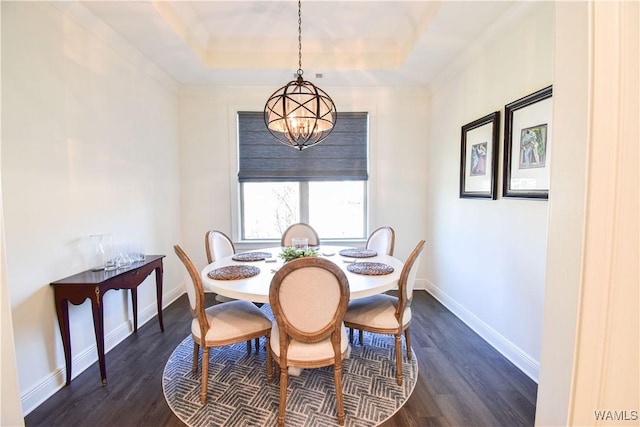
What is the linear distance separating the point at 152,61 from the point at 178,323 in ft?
9.18

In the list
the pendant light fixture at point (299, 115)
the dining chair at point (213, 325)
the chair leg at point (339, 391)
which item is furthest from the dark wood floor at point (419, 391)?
the pendant light fixture at point (299, 115)

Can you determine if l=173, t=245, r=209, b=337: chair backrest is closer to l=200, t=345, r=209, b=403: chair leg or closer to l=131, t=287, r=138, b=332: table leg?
l=200, t=345, r=209, b=403: chair leg

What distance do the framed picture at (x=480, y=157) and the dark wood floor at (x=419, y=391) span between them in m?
1.42

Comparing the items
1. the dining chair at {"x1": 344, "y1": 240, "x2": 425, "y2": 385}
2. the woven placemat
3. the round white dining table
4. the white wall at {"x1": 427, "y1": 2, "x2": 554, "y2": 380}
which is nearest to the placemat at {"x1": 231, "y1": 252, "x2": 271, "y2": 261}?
Result: the round white dining table

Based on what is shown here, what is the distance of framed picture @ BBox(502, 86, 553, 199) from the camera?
1.95m

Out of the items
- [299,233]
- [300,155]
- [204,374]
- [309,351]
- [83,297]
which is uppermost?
[300,155]

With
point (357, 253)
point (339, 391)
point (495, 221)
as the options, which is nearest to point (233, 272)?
point (339, 391)

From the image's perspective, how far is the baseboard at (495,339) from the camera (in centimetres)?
207

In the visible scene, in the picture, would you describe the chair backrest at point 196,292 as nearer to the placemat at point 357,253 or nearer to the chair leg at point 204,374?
the chair leg at point 204,374

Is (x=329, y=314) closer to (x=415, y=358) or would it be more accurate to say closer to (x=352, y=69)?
(x=415, y=358)

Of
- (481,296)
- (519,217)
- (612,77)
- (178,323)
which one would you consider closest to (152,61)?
(178,323)

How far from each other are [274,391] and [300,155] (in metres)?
2.74

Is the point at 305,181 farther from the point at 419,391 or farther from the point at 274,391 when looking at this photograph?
the point at 419,391

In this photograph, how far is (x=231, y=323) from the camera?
74.9 inches
